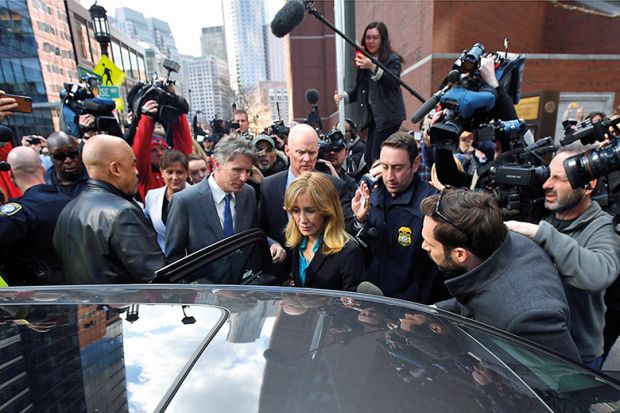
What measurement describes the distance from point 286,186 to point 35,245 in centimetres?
206

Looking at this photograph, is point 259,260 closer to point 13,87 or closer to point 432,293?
point 432,293

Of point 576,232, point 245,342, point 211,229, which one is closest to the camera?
point 245,342

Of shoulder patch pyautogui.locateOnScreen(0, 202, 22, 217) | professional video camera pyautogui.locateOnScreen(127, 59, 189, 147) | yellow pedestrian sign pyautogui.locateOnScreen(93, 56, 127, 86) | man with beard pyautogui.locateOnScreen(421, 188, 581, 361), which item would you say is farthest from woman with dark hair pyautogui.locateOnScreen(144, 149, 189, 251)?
yellow pedestrian sign pyautogui.locateOnScreen(93, 56, 127, 86)

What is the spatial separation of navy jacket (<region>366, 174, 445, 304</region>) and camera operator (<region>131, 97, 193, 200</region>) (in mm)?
2639

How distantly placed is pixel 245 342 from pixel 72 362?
50 cm

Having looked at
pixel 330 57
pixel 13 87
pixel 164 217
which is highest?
pixel 330 57

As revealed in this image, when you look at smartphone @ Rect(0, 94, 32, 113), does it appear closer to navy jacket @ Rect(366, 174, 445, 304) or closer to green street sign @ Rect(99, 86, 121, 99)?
navy jacket @ Rect(366, 174, 445, 304)

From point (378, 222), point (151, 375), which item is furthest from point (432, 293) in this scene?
point (151, 375)

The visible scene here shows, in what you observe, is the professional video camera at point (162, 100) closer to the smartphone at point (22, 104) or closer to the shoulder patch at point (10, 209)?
the smartphone at point (22, 104)

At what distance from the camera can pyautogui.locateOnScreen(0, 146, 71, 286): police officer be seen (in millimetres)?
2539

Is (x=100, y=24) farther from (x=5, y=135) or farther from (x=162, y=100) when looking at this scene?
(x=5, y=135)

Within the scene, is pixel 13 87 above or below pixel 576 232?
above

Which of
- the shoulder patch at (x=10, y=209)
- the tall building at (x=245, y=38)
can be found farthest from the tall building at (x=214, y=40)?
the shoulder patch at (x=10, y=209)

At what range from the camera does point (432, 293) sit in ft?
8.22
